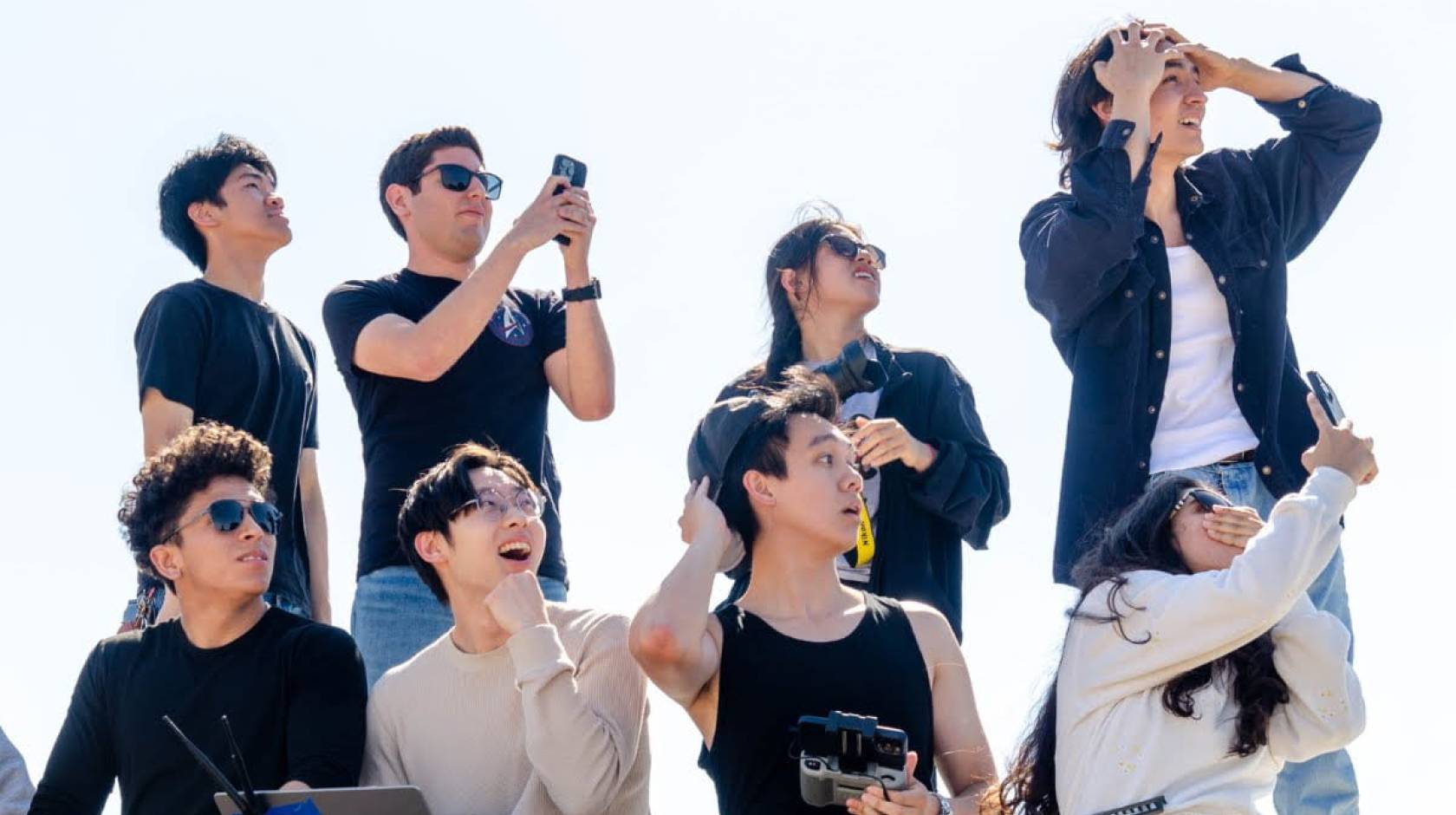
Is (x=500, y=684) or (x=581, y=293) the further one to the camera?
(x=581, y=293)

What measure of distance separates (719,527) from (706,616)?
35cm

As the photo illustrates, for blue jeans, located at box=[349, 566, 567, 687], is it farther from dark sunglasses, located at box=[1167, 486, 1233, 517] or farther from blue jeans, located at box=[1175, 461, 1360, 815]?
blue jeans, located at box=[1175, 461, 1360, 815]

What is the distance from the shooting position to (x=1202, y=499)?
625cm

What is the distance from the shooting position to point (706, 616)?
19.5ft

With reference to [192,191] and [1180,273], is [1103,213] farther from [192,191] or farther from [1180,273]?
[192,191]

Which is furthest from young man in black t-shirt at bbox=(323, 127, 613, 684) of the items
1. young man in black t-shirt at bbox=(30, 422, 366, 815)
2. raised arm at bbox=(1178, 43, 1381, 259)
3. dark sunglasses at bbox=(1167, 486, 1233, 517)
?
raised arm at bbox=(1178, 43, 1381, 259)

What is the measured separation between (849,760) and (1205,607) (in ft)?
3.44

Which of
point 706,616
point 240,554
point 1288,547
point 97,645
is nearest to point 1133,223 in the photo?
point 1288,547

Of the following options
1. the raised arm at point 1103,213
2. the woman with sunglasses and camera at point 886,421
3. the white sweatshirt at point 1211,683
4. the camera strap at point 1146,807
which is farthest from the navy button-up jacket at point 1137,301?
the camera strap at point 1146,807

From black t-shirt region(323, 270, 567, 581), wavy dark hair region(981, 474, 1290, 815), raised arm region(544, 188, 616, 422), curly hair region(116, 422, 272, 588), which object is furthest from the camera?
raised arm region(544, 188, 616, 422)

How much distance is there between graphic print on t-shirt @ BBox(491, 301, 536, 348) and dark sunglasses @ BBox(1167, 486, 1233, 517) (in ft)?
7.44

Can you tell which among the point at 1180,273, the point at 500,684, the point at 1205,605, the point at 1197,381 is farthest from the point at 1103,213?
the point at 500,684

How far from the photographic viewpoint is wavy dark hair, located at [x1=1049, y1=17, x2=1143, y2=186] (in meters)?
7.25

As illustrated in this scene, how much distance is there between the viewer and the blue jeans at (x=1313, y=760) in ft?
20.7
